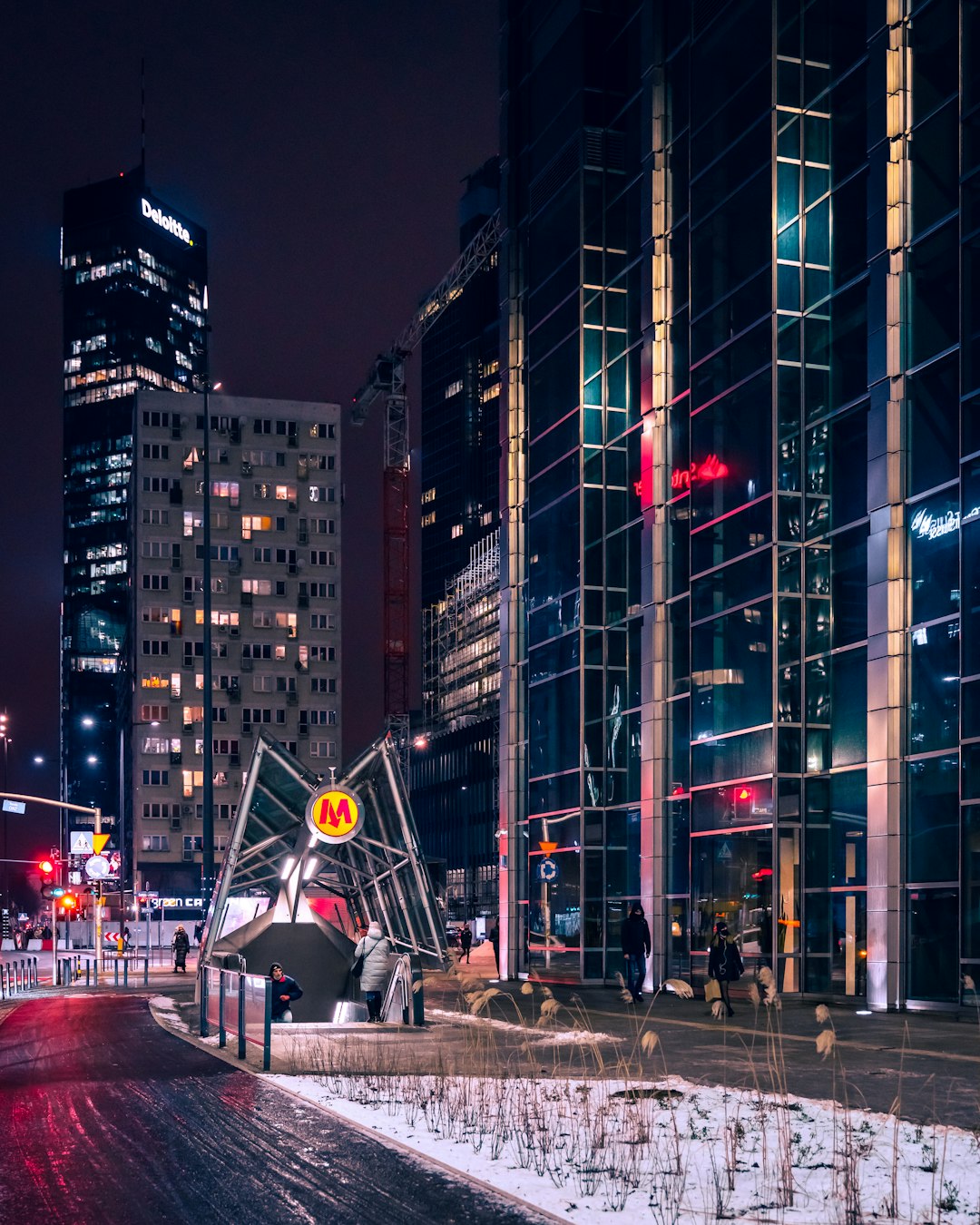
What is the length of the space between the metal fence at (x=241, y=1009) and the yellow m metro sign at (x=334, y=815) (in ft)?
16.8

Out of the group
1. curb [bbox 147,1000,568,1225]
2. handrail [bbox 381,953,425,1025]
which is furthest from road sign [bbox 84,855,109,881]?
curb [bbox 147,1000,568,1225]

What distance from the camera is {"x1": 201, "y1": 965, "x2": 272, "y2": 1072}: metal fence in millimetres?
18388

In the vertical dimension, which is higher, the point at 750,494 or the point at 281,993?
the point at 750,494

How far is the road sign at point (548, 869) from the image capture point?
37844mm

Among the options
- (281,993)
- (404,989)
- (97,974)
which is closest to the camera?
(281,993)

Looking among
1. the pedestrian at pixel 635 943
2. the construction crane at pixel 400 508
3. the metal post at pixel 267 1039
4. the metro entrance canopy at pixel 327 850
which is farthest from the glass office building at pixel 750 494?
the construction crane at pixel 400 508

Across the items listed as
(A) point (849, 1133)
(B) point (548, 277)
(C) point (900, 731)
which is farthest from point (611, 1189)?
(B) point (548, 277)

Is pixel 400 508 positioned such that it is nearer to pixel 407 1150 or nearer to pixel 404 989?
pixel 404 989

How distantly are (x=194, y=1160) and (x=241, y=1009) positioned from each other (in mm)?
Answer: 8188

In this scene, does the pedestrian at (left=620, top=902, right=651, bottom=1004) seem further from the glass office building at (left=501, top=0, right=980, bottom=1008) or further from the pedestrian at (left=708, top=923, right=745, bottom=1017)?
the glass office building at (left=501, top=0, right=980, bottom=1008)

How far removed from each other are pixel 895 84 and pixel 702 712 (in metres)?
13.0

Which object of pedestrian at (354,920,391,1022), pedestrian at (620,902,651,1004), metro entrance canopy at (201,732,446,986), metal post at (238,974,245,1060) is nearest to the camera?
metal post at (238,974,245,1060)

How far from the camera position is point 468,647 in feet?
501

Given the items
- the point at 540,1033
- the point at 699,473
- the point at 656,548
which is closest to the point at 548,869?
the point at 656,548
